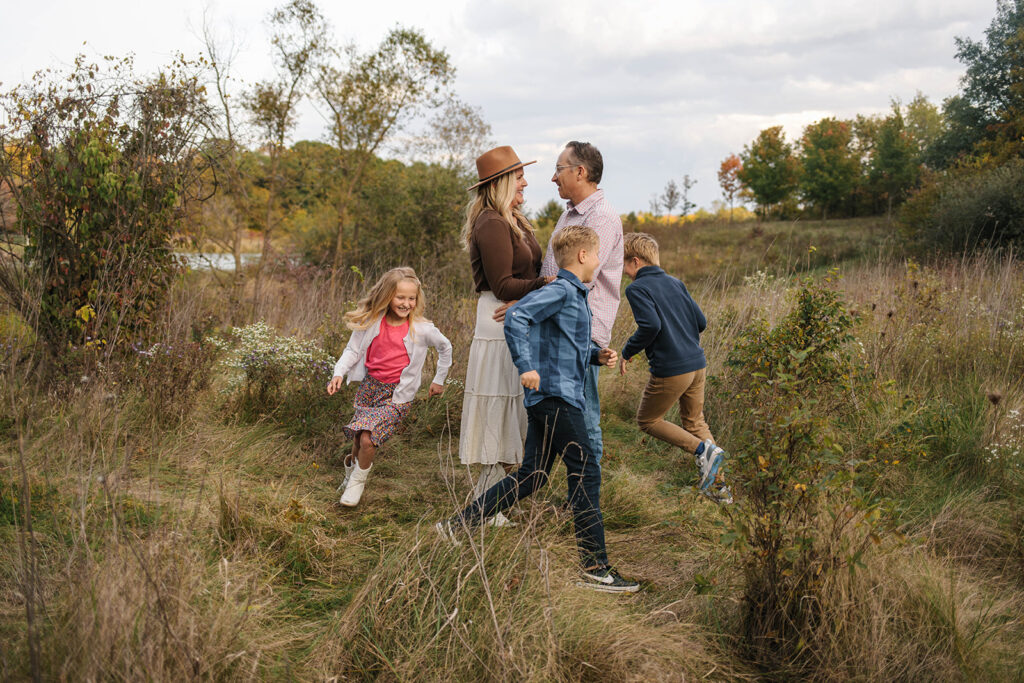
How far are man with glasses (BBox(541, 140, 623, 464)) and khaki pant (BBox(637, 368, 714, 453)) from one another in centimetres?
73

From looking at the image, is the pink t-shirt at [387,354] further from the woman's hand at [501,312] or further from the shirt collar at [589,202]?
the shirt collar at [589,202]

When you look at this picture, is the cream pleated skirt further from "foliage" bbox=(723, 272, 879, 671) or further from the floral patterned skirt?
"foliage" bbox=(723, 272, 879, 671)

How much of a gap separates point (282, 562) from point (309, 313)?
4824mm

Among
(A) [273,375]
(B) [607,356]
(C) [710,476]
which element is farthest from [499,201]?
(A) [273,375]

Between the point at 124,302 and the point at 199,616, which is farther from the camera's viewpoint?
the point at 124,302

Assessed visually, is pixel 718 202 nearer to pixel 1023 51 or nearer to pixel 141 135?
pixel 1023 51

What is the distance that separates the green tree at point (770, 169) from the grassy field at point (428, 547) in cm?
3701

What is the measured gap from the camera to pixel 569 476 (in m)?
3.04

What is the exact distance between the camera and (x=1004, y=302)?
6.13m

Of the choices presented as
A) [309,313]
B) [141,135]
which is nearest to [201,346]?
[141,135]

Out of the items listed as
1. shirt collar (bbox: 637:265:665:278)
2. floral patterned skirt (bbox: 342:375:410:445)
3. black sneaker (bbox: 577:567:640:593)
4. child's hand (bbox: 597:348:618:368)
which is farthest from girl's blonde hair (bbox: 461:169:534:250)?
black sneaker (bbox: 577:567:640:593)

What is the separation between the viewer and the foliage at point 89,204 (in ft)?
15.9

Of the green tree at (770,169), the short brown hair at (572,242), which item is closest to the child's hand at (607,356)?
the short brown hair at (572,242)

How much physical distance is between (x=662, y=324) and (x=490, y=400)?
1127 mm
